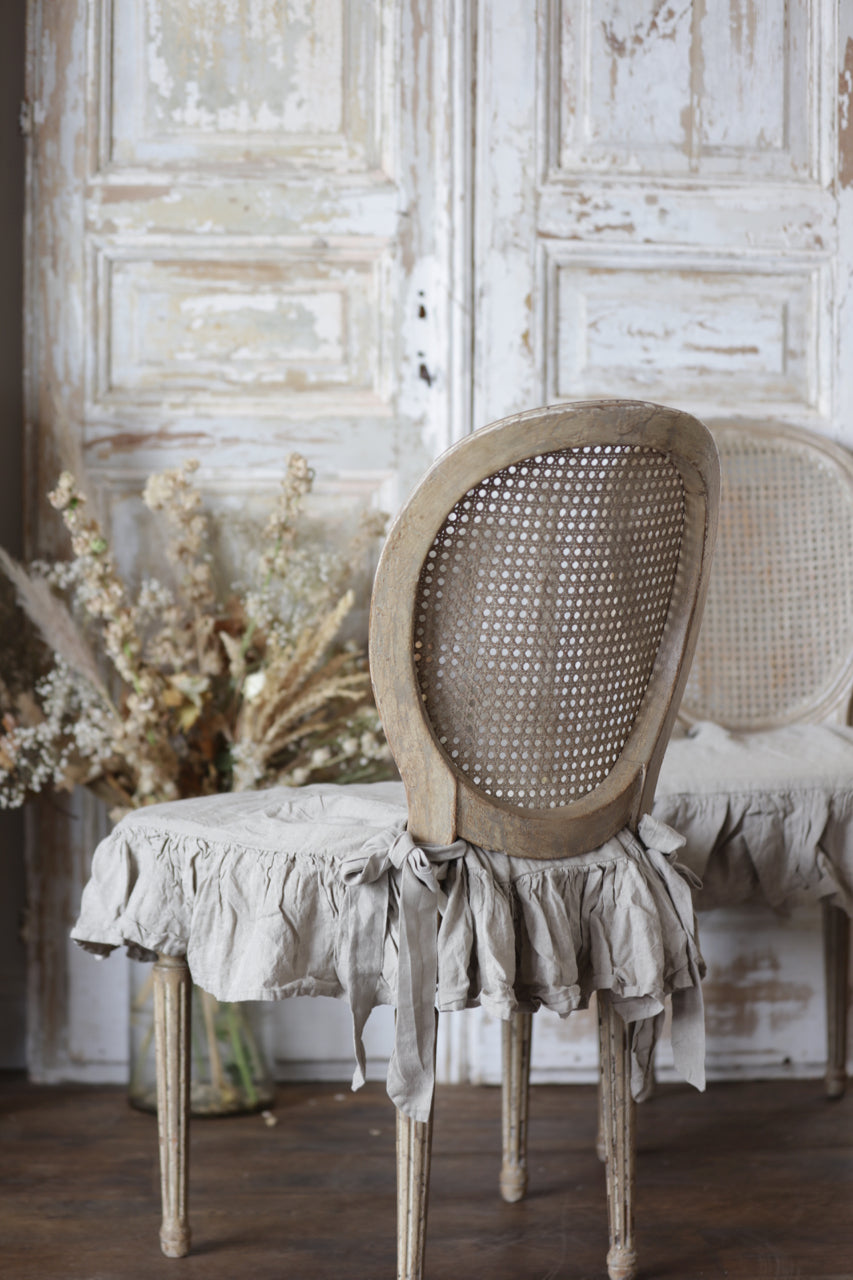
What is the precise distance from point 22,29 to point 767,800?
6.10 feet

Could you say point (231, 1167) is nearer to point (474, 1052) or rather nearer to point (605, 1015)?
point (474, 1052)

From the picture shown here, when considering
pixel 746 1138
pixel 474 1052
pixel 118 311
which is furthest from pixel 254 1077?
pixel 118 311

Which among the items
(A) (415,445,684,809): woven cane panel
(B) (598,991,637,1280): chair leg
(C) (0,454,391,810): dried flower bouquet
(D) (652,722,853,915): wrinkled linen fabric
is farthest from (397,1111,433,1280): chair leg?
(C) (0,454,391,810): dried flower bouquet

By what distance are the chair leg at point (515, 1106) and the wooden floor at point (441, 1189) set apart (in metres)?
0.03

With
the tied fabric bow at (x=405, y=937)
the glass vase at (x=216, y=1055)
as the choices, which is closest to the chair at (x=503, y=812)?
the tied fabric bow at (x=405, y=937)

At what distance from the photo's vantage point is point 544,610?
1194 mm

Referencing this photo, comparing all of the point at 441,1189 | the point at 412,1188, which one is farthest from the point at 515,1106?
the point at 412,1188

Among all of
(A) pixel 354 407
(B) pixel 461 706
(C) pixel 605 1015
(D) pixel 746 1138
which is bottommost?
(D) pixel 746 1138

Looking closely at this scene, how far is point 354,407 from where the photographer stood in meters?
2.19

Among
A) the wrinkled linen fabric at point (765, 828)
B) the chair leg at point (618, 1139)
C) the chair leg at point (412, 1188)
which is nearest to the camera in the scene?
the chair leg at point (412, 1188)

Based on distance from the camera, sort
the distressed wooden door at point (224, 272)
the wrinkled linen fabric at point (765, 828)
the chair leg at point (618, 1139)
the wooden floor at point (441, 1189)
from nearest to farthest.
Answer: the chair leg at point (618, 1139) < the wooden floor at point (441, 1189) < the wrinkled linen fabric at point (765, 828) < the distressed wooden door at point (224, 272)

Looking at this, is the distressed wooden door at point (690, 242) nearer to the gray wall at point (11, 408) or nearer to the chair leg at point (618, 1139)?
the chair leg at point (618, 1139)

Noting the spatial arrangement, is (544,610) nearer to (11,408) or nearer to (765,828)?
(765,828)

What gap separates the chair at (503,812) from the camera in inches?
45.6
